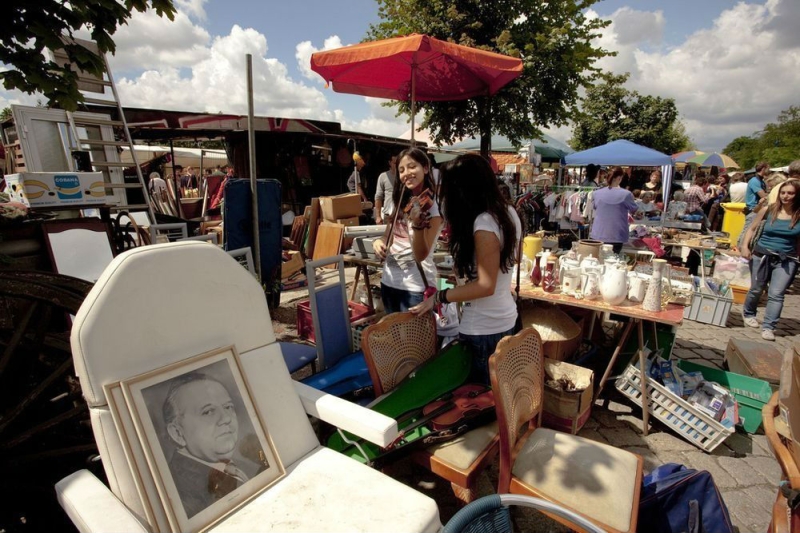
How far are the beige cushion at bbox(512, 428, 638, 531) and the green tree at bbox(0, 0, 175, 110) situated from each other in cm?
343

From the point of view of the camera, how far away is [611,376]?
313cm

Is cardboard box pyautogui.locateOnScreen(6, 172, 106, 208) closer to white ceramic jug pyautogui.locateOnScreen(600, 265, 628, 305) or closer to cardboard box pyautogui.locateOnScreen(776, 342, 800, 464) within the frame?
white ceramic jug pyautogui.locateOnScreen(600, 265, 628, 305)

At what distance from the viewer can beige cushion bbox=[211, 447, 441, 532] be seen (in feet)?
4.23

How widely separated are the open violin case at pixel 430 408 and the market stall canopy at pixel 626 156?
8.29 meters

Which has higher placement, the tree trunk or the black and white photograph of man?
the tree trunk

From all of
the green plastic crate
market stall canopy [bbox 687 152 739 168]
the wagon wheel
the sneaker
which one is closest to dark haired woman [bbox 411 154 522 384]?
the wagon wheel

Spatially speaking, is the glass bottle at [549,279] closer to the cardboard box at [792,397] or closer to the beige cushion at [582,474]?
the beige cushion at [582,474]

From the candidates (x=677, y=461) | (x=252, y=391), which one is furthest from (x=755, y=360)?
(x=252, y=391)

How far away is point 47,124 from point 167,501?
5.51 metres

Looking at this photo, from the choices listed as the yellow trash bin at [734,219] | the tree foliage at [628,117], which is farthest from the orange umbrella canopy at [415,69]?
the tree foliage at [628,117]

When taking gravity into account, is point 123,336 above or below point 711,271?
above

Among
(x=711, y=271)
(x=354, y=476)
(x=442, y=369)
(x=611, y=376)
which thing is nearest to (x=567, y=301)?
(x=611, y=376)

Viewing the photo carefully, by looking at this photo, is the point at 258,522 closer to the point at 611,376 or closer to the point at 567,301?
the point at 567,301

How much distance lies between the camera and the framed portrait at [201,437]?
1.26 meters
